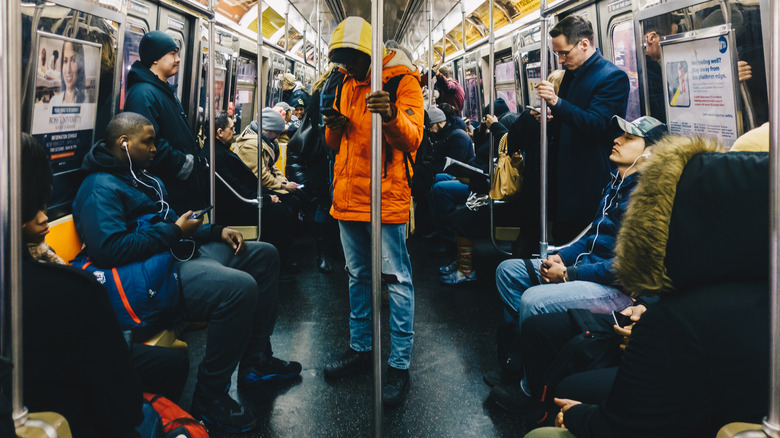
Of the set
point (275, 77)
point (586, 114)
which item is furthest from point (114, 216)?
point (275, 77)

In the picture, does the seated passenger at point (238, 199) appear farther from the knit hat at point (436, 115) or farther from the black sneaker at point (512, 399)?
the black sneaker at point (512, 399)

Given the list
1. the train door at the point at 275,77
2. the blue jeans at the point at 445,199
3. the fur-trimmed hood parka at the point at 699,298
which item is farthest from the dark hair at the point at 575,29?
the train door at the point at 275,77

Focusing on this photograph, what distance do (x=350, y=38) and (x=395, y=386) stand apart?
1590 mm

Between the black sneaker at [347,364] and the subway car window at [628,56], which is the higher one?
the subway car window at [628,56]

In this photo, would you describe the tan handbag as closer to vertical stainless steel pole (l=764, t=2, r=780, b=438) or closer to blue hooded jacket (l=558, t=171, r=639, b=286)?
blue hooded jacket (l=558, t=171, r=639, b=286)

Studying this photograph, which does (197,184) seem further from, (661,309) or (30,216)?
(661,309)

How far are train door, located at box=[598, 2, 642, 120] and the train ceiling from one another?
1442 millimetres

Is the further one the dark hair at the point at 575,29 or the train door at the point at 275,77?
the train door at the point at 275,77

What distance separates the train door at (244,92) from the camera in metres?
7.09

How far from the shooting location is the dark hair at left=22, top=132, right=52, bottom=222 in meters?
1.47

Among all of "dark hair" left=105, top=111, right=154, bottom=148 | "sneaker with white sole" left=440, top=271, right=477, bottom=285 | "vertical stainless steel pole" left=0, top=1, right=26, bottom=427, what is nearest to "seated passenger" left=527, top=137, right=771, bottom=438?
"vertical stainless steel pole" left=0, top=1, right=26, bottom=427

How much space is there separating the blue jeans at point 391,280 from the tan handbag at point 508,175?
145 cm

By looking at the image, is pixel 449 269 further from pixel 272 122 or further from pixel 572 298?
pixel 572 298

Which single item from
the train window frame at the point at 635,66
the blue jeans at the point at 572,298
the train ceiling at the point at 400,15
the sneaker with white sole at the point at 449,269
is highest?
the train ceiling at the point at 400,15
